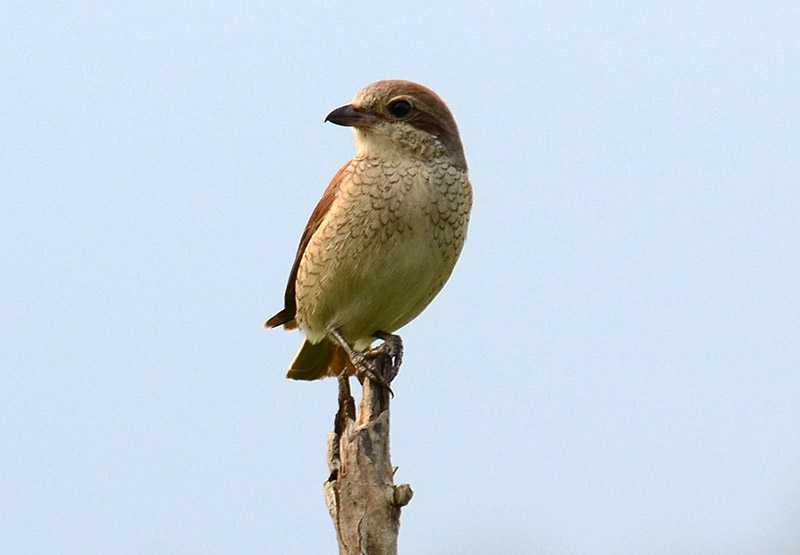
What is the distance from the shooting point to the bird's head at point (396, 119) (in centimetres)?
529

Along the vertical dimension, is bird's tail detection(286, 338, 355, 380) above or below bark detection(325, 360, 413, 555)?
above

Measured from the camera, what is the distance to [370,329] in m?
5.79

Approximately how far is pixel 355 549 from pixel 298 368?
181cm

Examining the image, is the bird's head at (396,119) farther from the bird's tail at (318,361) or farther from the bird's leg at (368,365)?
the bird's tail at (318,361)

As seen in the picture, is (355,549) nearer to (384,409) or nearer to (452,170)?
(384,409)

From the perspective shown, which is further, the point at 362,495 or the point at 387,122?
the point at 387,122

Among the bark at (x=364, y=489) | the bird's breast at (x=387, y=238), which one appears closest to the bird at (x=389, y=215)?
the bird's breast at (x=387, y=238)

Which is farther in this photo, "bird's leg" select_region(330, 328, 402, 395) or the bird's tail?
the bird's tail

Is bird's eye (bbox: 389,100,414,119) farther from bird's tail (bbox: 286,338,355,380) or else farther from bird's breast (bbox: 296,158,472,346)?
Answer: bird's tail (bbox: 286,338,355,380)

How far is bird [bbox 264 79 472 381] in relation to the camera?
5.20m

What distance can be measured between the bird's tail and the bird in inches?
18.9

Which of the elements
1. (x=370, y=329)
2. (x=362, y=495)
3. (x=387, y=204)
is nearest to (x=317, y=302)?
(x=370, y=329)

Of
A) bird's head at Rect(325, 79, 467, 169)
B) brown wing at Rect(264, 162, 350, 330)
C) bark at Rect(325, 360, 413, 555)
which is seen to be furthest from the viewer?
brown wing at Rect(264, 162, 350, 330)

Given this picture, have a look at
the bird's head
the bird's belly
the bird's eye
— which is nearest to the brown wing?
the bird's belly
